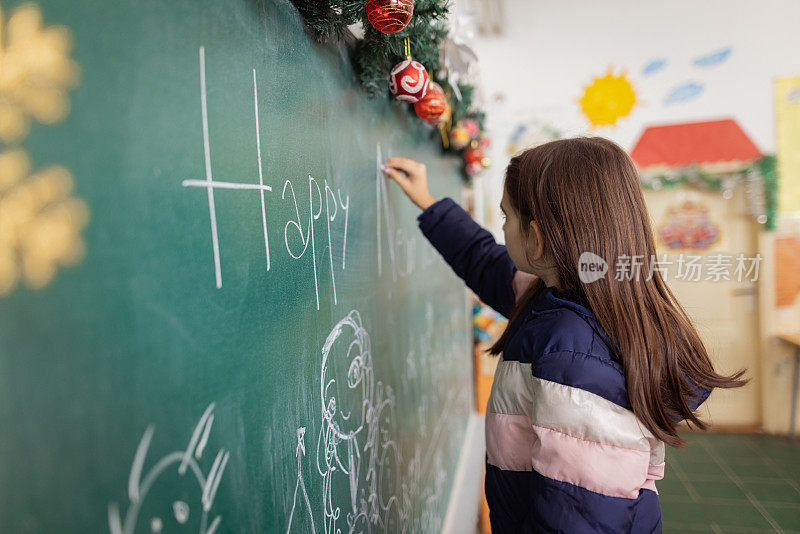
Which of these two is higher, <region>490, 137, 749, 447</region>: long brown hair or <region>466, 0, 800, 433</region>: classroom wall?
<region>466, 0, 800, 433</region>: classroom wall

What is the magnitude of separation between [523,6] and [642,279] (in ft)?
14.0

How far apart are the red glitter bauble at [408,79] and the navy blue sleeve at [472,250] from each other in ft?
0.96

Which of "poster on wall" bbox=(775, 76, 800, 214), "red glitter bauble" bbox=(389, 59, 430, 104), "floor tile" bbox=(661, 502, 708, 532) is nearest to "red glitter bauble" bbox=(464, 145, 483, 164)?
"red glitter bauble" bbox=(389, 59, 430, 104)

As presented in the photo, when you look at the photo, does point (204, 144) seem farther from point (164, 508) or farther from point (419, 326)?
point (419, 326)

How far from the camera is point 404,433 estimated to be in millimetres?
1348

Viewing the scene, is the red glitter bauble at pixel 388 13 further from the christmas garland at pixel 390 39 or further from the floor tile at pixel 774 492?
the floor tile at pixel 774 492

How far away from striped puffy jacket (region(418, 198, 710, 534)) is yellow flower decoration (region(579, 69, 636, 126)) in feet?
12.8

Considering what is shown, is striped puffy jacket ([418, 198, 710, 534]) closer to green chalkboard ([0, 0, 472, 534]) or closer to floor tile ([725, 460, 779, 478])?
green chalkboard ([0, 0, 472, 534])

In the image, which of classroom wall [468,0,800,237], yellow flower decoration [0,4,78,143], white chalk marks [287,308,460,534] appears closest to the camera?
yellow flower decoration [0,4,78,143]

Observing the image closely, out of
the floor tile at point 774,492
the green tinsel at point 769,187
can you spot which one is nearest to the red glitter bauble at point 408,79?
the floor tile at point 774,492

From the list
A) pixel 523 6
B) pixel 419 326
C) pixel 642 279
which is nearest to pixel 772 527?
pixel 419 326

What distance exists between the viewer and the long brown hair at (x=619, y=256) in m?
0.79

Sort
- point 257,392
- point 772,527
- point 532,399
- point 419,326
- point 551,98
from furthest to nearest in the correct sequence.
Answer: point 551,98, point 772,527, point 419,326, point 532,399, point 257,392

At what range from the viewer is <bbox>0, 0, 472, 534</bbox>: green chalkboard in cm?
34
